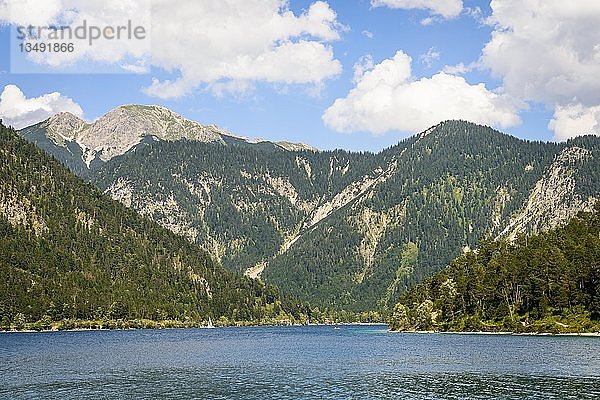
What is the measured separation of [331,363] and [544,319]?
84.6m

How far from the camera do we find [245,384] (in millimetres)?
91500

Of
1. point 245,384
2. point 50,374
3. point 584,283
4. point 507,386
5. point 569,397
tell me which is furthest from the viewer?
point 584,283

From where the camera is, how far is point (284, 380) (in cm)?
9475

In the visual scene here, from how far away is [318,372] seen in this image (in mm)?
104500

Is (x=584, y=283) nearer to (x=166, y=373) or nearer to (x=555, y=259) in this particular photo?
(x=555, y=259)

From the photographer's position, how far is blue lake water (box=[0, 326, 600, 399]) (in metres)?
82.6

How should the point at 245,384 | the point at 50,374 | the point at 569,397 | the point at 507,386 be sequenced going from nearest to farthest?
the point at 569,397 → the point at 507,386 → the point at 245,384 → the point at 50,374

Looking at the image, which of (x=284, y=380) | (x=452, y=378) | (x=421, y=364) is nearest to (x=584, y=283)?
(x=421, y=364)

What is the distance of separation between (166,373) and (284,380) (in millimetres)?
21089

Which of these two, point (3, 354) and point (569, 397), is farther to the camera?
point (3, 354)

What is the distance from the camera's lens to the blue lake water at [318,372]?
82.6 meters

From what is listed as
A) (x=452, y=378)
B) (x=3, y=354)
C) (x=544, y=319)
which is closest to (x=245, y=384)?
(x=452, y=378)

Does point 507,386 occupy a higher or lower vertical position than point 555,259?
lower

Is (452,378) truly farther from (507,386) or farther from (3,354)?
(3,354)
